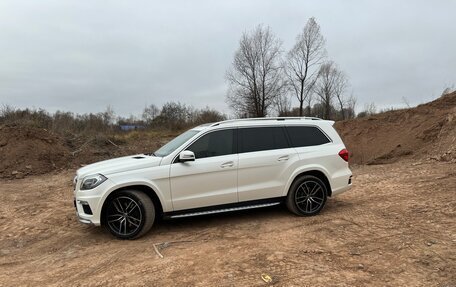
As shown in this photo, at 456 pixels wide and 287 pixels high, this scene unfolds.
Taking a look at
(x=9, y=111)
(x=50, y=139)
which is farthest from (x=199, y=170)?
(x=9, y=111)

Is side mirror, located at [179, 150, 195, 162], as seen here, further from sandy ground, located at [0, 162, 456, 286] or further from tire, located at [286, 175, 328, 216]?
tire, located at [286, 175, 328, 216]

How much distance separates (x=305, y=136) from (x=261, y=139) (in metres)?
0.93

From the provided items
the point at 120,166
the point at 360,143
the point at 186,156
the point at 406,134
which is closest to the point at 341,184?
the point at 186,156

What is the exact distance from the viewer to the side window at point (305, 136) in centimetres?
758

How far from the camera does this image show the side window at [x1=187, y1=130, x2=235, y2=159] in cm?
692

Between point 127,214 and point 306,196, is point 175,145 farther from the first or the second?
point 306,196

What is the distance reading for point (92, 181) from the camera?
6.43m

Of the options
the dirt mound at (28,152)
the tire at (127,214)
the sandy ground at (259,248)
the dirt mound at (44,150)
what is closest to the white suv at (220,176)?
the tire at (127,214)

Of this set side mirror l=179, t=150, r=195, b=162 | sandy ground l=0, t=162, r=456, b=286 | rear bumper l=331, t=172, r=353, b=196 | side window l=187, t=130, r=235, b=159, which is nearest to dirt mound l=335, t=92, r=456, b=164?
sandy ground l=0, t=162, r=456, b=286

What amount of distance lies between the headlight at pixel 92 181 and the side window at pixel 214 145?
4.98 feet

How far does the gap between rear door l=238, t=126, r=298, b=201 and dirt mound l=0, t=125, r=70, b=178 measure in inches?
459

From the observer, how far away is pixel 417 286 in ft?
14.4

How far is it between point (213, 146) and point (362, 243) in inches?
114

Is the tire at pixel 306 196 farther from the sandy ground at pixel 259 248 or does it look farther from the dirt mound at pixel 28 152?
the dirt mound at pixel 28 152
